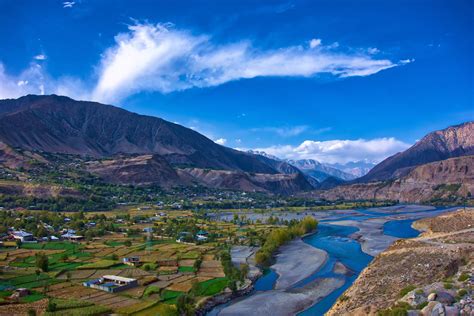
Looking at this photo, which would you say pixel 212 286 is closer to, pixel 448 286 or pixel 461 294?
pixel 448 286

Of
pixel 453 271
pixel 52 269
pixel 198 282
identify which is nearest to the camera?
pixel 453 271

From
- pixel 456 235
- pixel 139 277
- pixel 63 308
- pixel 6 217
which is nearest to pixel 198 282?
pixel 139 277

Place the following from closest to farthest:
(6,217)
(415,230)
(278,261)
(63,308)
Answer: (63,308) → (278,261) → (6,217) → (415,230)

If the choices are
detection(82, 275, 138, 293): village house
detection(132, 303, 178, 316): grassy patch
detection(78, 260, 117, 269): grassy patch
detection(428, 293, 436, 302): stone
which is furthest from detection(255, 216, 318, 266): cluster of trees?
detection(428, 293, 436, 302): stone

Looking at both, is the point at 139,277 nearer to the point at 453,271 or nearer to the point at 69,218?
the point at 453,271

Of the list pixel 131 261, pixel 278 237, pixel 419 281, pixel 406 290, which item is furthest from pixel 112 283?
pixel 278 237

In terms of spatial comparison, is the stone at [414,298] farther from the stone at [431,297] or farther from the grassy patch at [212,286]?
the grassy patch at [212,286]

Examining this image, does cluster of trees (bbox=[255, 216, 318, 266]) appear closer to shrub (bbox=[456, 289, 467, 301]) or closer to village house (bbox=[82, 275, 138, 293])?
village house (bbox=[82, 275, 138, 293])
